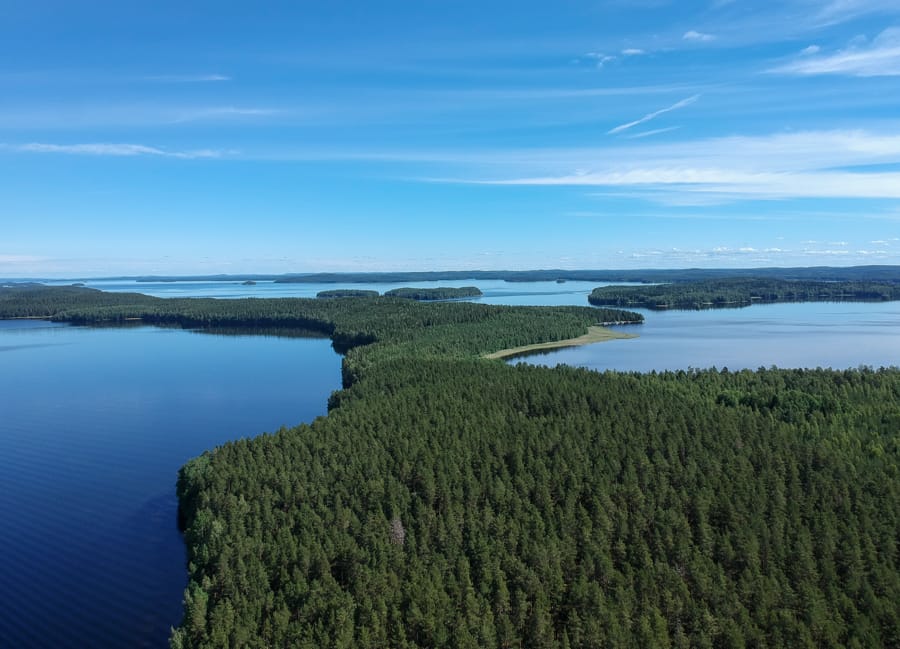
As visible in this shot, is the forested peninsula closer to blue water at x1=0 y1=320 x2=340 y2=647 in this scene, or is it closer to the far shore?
blue water at x1=0 y1=320 x2=340 y2=647

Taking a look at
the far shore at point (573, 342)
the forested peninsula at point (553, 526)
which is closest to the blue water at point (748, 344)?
the far shore at point (573, 342)

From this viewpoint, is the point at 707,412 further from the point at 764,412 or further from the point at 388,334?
the point at 388,334

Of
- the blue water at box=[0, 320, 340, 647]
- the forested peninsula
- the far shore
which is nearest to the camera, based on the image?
the forested peninsula

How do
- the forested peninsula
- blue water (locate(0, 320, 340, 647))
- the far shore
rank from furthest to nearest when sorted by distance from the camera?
the far shore → blue water (locate(0, 320, 340, 647)) → the forested peninsula

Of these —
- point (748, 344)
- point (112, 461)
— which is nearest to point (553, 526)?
point (112, 461)

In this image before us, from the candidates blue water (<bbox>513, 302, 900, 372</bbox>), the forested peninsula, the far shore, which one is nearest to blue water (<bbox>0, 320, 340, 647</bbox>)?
the forested peninsula

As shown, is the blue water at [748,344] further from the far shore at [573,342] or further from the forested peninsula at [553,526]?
the forested peninsula at [553,526]

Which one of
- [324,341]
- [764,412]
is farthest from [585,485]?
[324,341]

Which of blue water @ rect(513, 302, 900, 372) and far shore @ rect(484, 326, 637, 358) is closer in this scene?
blue water @ rect(513, 302, 900, 372)
